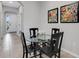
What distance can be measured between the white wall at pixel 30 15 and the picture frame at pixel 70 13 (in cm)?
215

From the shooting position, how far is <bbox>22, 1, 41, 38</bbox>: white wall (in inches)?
246

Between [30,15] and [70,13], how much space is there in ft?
9.26

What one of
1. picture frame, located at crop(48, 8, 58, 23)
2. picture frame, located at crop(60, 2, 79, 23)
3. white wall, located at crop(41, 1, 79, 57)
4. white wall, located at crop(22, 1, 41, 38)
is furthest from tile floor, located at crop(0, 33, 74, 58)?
picture frame, located at crop(48, 8, 58, 23)

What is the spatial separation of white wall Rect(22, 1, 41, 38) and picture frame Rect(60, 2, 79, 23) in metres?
2.15

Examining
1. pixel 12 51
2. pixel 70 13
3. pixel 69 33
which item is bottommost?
pixel 12 51

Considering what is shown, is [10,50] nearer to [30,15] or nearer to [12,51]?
[12,51]

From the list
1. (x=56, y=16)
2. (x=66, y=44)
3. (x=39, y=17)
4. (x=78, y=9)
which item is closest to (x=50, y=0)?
(x=56, y=16)

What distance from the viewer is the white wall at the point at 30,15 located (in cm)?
624

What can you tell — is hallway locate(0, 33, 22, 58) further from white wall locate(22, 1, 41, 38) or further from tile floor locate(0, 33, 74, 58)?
white wall locate(22, 1, 41, 38)

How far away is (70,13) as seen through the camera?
13.4ft

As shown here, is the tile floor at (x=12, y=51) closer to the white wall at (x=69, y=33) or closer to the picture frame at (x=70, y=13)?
the white wall at (x=69, y=33)

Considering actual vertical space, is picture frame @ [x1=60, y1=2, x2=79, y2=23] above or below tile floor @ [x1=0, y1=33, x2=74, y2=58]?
above

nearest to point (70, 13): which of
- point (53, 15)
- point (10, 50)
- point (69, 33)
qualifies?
point (69, 33)

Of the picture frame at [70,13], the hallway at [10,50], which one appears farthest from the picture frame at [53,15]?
the hallway at [10,50]
